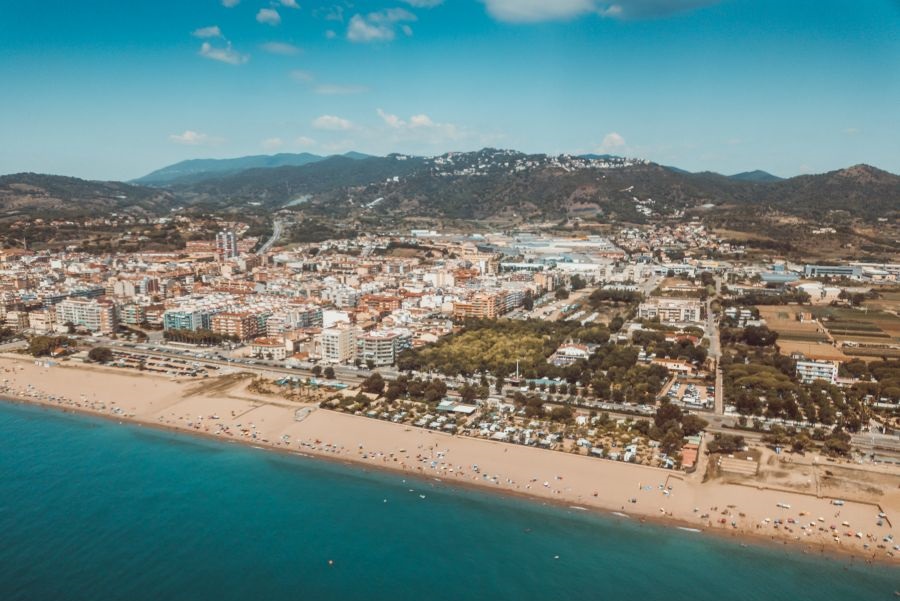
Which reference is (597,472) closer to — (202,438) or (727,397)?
(727,397)

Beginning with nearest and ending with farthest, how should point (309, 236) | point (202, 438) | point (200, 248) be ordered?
1. point (202, 438)
2. point (200, 248)
3. point (309, 236)

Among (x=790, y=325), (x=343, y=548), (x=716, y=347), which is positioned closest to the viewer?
(x=343, y=548)

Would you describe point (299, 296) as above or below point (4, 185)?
below

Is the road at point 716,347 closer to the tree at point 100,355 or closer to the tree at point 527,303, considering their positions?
the tree at point 527,303

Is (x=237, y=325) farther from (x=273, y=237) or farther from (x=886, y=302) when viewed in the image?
(x=273, y=237)

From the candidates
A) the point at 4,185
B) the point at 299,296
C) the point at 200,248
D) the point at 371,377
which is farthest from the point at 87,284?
the point at 4,185

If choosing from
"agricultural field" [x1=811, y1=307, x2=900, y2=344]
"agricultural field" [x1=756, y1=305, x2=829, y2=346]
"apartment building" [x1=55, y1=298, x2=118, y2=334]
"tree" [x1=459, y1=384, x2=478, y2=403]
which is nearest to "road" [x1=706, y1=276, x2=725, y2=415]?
"agricultural field" [x1=756, y1=305, x2=829, y2=346]

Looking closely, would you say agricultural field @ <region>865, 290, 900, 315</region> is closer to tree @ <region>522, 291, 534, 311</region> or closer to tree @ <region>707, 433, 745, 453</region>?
tree @ <region>522, 291, 534, 311</region>

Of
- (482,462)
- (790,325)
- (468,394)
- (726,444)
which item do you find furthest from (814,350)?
(482,462)
